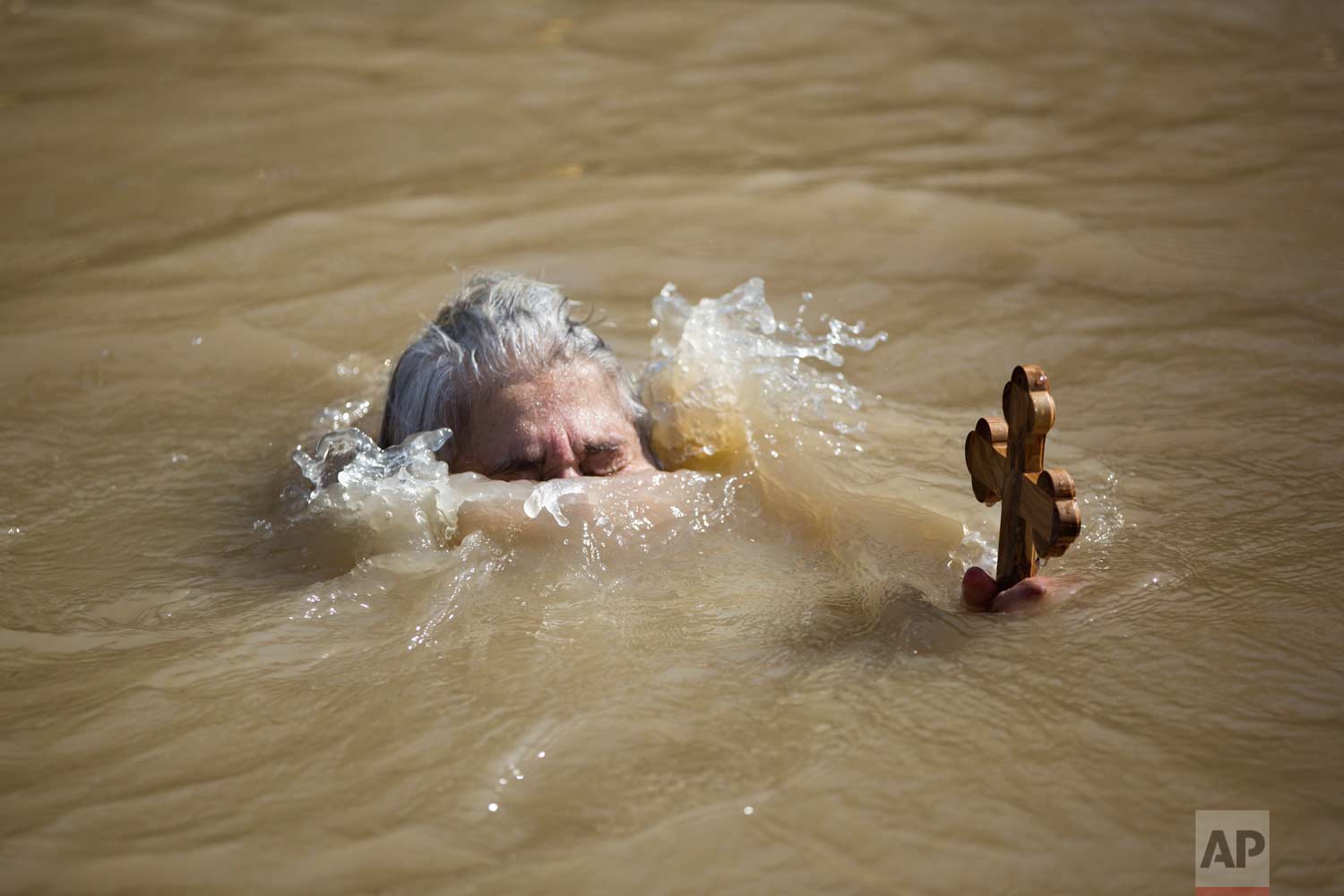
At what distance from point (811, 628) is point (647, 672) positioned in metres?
0.34

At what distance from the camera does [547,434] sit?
2.97 metres

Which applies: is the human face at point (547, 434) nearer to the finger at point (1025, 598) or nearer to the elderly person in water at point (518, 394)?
the elderly person in water at point (518, 394)

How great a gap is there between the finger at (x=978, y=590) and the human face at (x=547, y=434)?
980 mm

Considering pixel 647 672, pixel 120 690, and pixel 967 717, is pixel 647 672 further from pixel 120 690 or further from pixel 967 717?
pixel 120 690

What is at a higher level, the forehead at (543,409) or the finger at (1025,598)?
the forehead at (543,409)

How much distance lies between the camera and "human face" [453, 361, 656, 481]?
296cm

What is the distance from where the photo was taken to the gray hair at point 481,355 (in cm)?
306

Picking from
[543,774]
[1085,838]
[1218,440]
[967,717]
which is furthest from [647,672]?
[1218,440]

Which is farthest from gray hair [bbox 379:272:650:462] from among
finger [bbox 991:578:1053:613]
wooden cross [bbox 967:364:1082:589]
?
finger [bbox 991:578:1053:613]

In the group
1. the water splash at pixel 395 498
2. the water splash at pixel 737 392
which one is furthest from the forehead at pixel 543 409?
the water splash at pixel 737 392

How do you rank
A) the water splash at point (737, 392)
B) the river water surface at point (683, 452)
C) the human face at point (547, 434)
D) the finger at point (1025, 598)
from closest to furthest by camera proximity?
1. the river water surface at point (683, 452)
2. the finger at point (1025, 598)
3. the human face at point (547, 434)
4. the water splash at point (737, 392)

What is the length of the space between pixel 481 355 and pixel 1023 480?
1449 millimetres

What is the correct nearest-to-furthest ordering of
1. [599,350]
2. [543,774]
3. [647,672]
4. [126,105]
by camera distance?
[543,774]
[647,672]
[599,350]
[126,105]

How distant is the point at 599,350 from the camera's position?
3266mm
